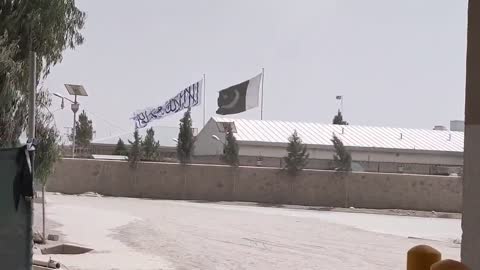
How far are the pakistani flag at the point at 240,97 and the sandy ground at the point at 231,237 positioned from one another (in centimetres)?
3577

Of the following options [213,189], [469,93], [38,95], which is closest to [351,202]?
[213,189]

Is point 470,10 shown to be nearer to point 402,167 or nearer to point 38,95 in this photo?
point 38,95

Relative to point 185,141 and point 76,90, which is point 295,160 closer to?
point 185,141

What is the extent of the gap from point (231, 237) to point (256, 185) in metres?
21.1

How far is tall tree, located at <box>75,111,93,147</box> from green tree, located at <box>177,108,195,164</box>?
90.2 feet

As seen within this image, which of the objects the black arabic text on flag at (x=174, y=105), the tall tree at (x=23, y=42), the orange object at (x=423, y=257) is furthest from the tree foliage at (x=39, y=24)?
the black arabic text on flag at (x=174, y=105)

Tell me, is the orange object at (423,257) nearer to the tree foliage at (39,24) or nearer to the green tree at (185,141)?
the tree foliage at (39,24)

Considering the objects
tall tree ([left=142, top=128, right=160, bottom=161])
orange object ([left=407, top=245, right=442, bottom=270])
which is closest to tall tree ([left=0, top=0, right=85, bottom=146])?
orange object ([left=407, top=245, right=442, bottom=270])

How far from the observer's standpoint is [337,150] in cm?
4300

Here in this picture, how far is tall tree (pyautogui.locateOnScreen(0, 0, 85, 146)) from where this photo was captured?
11125 millimetres

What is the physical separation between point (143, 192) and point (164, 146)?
43.1 m

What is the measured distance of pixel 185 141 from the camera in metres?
45.7

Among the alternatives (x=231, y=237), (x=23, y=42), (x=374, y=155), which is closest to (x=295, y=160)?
(x=231, y=237)

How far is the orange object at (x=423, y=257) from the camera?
368 cm
